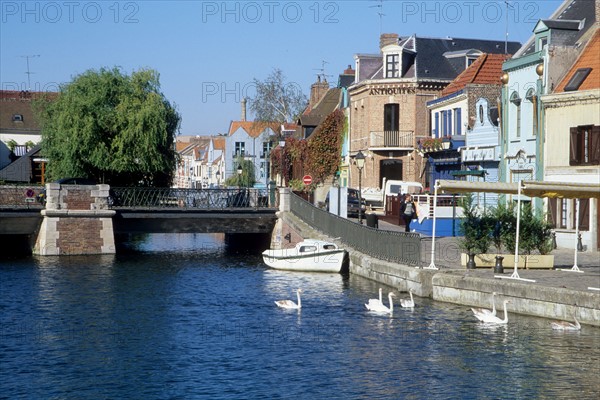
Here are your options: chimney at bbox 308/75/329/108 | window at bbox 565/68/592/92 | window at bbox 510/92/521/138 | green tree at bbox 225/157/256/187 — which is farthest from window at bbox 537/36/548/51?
green tree at bbox 225/157/256/187

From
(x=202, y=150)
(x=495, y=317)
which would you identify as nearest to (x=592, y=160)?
(x=495, y=317)

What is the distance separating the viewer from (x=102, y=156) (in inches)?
2229

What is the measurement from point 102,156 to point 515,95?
84.7 feet

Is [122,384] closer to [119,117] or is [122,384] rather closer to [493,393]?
[493,393]

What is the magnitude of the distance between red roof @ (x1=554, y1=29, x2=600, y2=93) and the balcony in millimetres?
21844

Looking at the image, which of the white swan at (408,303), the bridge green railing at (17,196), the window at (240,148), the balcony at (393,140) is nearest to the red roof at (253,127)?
the window at (240,148)

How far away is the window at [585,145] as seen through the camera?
3606 centimetres

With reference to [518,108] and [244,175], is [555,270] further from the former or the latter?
[244,175]

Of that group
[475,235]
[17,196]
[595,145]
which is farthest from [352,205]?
[475,235]

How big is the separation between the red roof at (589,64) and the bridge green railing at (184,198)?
2044 cm

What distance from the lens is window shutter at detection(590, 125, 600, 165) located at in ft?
118

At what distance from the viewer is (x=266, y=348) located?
23.8 m

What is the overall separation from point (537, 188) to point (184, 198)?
27.9 m

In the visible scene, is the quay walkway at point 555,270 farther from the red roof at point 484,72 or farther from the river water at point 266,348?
the red roof at point 484,72
